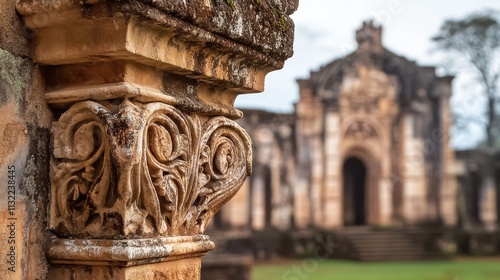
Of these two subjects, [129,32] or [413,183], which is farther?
[413,183]

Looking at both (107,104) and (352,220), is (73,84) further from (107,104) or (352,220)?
(352,220)

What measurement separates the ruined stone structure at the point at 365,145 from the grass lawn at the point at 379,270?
2.23 metres

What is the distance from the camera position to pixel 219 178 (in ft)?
6.35

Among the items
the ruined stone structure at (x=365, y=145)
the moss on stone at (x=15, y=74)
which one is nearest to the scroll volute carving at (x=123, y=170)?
the moss on stone at (x=15, y=74)

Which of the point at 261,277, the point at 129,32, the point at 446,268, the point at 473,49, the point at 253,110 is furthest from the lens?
the point at 473,49

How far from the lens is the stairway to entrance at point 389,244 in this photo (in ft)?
58.8

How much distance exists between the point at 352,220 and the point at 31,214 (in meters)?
20.2

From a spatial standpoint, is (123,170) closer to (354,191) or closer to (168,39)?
(168,39)

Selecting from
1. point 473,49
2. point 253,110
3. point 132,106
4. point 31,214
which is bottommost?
point 31,214

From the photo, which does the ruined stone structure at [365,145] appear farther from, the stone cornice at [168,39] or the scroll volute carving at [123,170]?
the scroll volute carving at [123,170]

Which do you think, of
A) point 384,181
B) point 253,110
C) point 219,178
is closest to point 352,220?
point 384,181

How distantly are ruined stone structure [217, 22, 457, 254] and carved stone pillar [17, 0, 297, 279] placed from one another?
17.9m

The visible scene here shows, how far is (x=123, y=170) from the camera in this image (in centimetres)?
154

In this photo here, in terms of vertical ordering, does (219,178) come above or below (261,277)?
above
